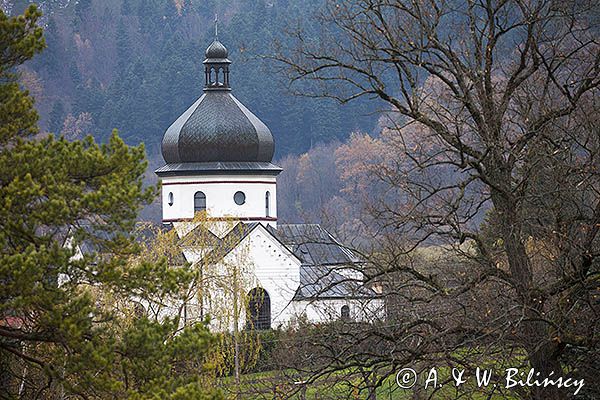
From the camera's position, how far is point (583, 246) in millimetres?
13039

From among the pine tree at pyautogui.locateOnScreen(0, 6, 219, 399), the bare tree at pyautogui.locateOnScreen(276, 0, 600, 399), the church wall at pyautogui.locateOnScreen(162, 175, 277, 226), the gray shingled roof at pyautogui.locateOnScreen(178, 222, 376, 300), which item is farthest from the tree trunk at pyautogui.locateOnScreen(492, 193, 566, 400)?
the church wall at pyautogui.locateOnScreen(162, 175, 277, 226)

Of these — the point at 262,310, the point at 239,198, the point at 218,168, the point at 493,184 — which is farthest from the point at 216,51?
the point at 493,184

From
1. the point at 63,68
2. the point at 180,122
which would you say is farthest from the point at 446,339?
the point at 63,68

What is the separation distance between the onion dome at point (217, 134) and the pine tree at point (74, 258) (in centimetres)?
2914

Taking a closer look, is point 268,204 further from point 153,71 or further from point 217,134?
point 153,71

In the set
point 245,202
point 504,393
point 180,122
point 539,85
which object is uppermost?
point 180,122

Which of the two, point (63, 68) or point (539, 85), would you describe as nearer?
point (539, 85)

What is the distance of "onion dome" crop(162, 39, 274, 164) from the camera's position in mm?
42062

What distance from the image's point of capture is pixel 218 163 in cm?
4162

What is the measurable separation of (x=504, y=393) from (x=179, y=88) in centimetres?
7073

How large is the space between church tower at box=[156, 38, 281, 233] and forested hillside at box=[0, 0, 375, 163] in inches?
1209

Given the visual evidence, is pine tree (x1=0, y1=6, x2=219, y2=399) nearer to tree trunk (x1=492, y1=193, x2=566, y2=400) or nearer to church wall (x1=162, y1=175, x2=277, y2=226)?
tree trunk (x1=492, y1=193, x2=566, y2=400)

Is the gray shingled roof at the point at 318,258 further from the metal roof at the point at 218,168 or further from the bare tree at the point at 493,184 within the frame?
the metal roof at the point at 218,168

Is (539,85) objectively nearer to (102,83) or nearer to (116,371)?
(116,371)
